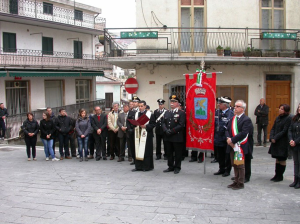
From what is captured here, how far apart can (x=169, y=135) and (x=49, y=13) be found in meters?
23.6

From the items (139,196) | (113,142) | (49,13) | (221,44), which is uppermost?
(49,13)

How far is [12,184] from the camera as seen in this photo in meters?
8.57

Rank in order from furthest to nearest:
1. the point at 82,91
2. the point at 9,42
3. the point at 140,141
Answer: the point at 82,91
the point at 9,42
the point at 140,141

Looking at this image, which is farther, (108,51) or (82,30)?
(82,30)

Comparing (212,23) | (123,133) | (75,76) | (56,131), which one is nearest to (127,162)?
(123,133)

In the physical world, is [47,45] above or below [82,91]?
above

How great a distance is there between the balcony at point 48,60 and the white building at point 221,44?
11635 mm

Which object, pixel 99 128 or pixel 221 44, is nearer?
pixel 99 128

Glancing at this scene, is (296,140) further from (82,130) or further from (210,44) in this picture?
(210,44)

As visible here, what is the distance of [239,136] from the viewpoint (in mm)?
7551

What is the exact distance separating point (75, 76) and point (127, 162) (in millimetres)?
19804

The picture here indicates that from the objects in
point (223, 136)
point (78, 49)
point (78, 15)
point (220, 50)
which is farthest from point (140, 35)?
point (78, 15)

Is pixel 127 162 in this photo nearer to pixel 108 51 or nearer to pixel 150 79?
pixel 150 79

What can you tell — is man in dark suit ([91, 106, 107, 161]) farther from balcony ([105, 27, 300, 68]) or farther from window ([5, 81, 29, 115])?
window ([5, 81, 29, 115])
